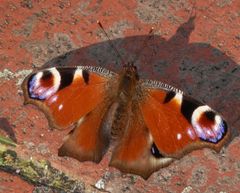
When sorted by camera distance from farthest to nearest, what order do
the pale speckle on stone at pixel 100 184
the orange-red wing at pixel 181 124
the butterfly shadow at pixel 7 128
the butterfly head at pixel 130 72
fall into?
the butterfly head at pixel 130 72
the butterfly shadow at pixel 7 128
the pale speckle on stone at pixel 100 184
the orange-red wing at pixel 181 124

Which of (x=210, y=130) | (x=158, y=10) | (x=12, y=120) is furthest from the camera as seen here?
(x=158, y=10)

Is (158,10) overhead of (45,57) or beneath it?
overhead

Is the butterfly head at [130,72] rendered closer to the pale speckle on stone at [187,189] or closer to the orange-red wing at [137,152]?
the orange-red wing at [137,152]

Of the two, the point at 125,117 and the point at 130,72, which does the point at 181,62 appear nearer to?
the point at 130,72

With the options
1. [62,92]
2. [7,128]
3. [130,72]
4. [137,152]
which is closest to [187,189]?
[137,152]

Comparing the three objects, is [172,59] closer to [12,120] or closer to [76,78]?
[76,78]

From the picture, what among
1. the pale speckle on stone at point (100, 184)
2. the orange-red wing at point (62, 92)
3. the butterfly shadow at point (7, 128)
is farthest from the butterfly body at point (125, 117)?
the butterfly shadow at point (7, 128)

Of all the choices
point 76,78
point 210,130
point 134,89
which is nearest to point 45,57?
point 76,78
